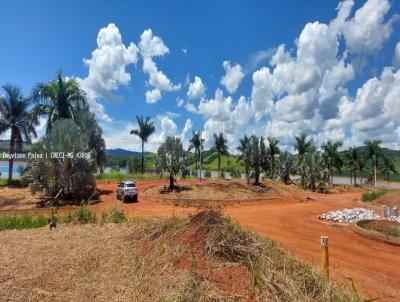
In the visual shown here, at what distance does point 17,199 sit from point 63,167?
18.2ft

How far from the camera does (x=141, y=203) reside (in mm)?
27641

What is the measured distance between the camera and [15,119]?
3825 cm

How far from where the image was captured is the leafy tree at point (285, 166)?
53.1 m

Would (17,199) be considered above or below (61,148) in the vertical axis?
below

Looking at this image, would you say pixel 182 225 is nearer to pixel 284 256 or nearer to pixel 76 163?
pixel 284 256

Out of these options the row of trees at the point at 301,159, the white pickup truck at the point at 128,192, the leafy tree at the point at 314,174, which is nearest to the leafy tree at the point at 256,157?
the row of trees at the point at 301,159

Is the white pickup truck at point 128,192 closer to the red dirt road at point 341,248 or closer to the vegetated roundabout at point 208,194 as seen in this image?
the vegetated roundabout at point 208,194

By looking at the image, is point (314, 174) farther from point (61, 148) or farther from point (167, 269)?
point (167, 269)

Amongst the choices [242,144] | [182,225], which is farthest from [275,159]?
[182,225]

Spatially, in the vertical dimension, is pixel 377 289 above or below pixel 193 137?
below

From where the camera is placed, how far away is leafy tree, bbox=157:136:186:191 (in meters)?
31.9

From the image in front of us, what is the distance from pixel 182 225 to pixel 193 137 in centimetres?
5468

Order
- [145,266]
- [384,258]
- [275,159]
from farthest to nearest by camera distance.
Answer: [275,159] < [384,258] < [145,266]

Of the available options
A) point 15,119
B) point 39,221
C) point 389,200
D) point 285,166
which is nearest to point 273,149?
point 285,166
